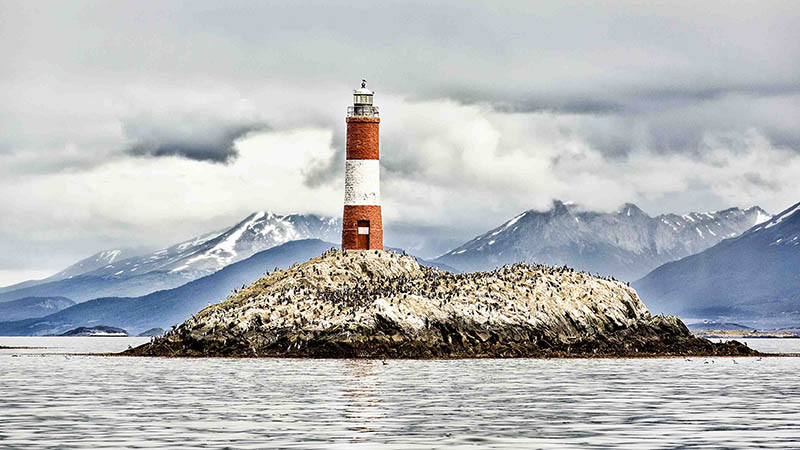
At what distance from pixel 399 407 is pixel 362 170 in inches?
2306

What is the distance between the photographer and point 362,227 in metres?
104

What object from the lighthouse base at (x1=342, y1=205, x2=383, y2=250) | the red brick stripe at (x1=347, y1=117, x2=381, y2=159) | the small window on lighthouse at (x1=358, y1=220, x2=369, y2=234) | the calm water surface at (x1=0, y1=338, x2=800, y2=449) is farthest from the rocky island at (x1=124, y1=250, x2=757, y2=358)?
the calm water surface at (x1=0, y1=338, x2=800, y2=449)

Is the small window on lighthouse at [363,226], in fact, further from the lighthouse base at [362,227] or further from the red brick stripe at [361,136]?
the red brick stripe at [361,136]

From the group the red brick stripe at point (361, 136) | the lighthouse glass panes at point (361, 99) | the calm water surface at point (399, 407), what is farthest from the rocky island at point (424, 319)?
the calm water surface at point (399, 407)

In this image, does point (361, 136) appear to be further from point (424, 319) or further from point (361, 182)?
point (424, 319)

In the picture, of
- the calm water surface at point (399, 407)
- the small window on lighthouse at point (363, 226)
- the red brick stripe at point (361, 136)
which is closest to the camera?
the calm water surface at point (399, 407)

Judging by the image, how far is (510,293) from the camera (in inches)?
3780

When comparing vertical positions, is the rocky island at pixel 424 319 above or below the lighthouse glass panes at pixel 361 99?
below

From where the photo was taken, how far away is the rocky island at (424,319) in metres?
88.4

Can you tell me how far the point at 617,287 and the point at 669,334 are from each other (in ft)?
19.0

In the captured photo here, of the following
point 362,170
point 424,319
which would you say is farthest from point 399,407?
point 362,170

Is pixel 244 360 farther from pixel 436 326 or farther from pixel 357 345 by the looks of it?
pixel 436 326

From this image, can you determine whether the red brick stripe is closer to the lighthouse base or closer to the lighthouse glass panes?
the lighthouse glass panes

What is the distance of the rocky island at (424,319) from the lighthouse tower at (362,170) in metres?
2.75
